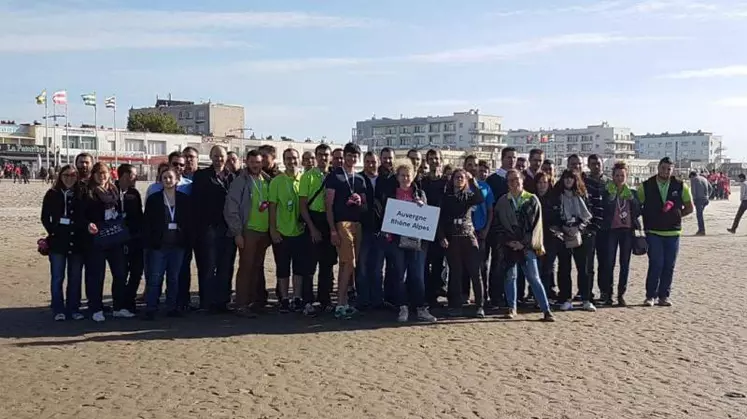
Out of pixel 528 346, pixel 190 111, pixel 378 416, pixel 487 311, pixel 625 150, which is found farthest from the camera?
pixel 625 150

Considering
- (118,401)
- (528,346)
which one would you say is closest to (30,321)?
(118,401)

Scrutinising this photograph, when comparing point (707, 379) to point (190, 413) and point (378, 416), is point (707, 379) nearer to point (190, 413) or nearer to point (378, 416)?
point (378, 416)

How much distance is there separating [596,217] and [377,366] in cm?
465

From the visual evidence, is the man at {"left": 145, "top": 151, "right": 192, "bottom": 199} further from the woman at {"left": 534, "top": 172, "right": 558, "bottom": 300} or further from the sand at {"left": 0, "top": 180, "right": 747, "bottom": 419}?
the woman at {"left": 534, "top": 172, "right": 558, "bottom": 300}

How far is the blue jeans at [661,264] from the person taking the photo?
10.6 metres

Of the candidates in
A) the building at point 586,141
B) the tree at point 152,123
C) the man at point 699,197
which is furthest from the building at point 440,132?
the man at point 699,197

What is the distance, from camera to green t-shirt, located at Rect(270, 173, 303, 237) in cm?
959

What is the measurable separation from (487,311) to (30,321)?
6015 mm

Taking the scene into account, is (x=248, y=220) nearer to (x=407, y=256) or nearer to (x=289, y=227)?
(x=289, y=227)

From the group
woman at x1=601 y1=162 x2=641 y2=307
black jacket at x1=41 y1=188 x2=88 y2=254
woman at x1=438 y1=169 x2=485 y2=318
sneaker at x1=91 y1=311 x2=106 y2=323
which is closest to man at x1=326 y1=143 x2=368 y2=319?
woman at x1=438 y1=169 x2=485 y2=318

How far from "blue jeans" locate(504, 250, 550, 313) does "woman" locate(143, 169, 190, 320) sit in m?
4.27

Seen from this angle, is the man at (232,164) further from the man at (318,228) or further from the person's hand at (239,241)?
the man at (318,228)

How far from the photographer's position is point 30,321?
9234 millimetres

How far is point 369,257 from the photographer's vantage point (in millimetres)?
9859
